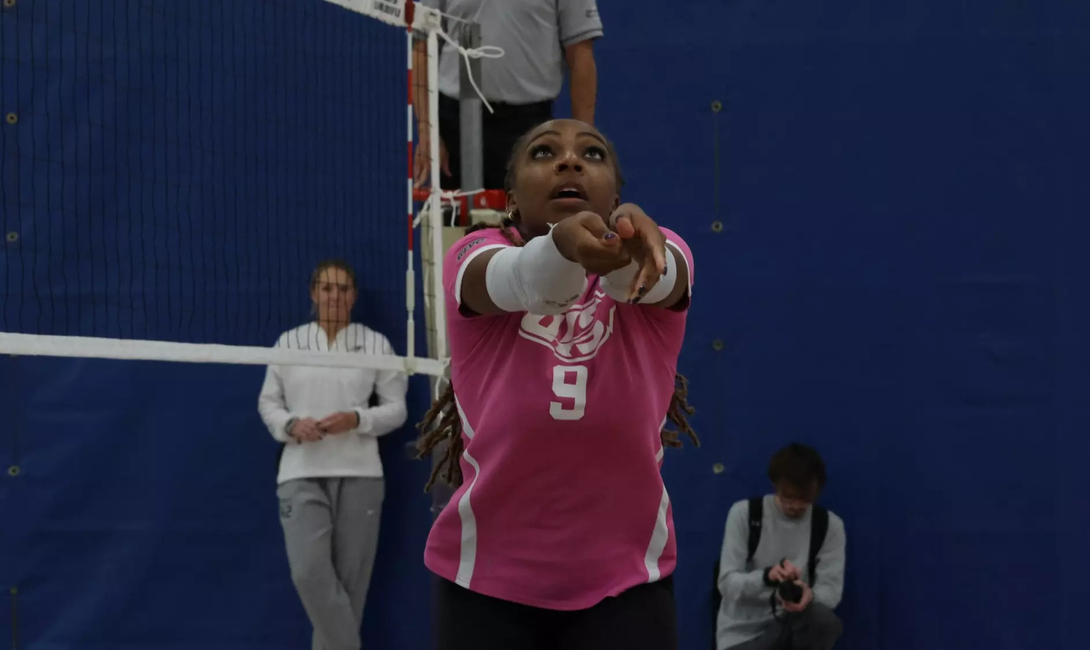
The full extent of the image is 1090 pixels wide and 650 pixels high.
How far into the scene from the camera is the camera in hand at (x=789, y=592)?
543 cm

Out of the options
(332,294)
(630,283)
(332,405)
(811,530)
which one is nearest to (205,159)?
(332,294)

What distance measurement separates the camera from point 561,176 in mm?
2307

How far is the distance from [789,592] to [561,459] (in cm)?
355

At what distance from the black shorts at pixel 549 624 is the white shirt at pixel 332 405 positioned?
147 inches

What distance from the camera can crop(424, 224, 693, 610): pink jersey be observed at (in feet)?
7.22

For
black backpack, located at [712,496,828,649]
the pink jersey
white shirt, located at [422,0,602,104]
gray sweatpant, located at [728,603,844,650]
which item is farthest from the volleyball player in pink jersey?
black backpack, located at [712,496,828,649]

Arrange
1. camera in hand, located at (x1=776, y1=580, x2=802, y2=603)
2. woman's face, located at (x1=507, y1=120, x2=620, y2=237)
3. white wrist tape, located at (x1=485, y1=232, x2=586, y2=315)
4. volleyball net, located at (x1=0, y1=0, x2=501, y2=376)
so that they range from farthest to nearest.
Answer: volleyball net, located at (x1=0, y1=0, x2=501, y2=376) < camera in hand, located at (x1=776, y1=580, x2=802, y2=603) < woman's face, located at (x1=507, y1=120, x2=620, y2=237) < white wrist tape, located at (x1=485, y1=232, x2=586, y2=315)

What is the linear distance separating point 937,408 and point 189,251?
12.8 feet

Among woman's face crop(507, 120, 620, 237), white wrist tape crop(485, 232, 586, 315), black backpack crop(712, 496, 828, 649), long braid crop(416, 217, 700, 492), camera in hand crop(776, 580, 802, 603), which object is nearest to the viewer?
white wrist tape crop(485, 232, 586, 315)

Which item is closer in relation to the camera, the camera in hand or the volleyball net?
the camera in hand

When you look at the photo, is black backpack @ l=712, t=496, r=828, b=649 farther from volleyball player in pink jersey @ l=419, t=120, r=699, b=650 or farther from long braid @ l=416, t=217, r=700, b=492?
volleyball player in pink jersey @ l=419, t=120, r=699, b=650

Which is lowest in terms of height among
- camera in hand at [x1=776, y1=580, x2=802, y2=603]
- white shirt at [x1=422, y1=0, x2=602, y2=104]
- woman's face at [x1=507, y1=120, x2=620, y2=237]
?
camera in hand at [x1=776, y1=580, x2=802, y2=603]

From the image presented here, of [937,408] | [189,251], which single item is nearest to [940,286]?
[937,408]

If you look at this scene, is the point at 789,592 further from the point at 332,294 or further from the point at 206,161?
the point at 206,161
